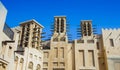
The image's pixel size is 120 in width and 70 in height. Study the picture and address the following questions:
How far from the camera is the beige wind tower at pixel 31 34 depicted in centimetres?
3253

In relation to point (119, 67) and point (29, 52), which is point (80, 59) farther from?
point (29, 52)

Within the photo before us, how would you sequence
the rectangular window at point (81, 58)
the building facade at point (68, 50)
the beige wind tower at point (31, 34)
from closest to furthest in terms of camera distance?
1. the building facade at point (68, 50)
2. the rectangular window at point (81, 58)
3. the beige wind tower at point (31, 34)

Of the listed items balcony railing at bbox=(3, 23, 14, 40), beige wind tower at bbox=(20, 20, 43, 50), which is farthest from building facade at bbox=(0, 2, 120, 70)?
balcony railing at bbox=(3, 23, 14, 40)

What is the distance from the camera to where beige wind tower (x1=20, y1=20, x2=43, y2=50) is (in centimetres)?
3253

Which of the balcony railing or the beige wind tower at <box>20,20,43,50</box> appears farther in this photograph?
the beige wind tower at <box>20,20,43,50</box>

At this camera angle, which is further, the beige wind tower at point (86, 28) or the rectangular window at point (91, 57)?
the beige wind tower at point (86, 28)

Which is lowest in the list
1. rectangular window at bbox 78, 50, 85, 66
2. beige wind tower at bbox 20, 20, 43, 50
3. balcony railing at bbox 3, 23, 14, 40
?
rectangular window at bbox 78, 50, 85, 66

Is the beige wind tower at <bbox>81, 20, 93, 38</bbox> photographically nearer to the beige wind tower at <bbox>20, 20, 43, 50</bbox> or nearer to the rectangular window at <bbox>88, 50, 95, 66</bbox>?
the rectangular window at <bbox>88, 50, 95, 66</bbox>

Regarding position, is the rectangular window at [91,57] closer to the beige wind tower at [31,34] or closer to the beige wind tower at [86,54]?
the beige wind tower at [86,54]

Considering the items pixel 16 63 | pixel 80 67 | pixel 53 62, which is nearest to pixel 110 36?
pixel 80 67

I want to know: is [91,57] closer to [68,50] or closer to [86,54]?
[86,54]

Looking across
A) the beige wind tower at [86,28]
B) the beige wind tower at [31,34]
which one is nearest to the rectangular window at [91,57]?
the beige wind tower at [86,28]

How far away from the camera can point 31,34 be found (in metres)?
33.4

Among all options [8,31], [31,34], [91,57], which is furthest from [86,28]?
[8,31]
